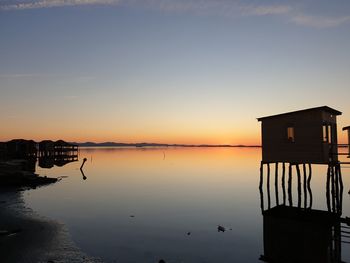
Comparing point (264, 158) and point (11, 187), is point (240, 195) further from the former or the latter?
point (11, 187)

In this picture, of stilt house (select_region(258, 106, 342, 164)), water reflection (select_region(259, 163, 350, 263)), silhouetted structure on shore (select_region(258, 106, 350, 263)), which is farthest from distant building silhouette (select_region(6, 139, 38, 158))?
water reflection (select_region(259, 163, 350, 263))

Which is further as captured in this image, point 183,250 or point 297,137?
point 297,137

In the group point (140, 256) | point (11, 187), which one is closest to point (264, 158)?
point (140, 256)

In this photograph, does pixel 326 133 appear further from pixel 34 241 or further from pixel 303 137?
pixel 34 241

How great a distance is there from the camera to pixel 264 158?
30.3m

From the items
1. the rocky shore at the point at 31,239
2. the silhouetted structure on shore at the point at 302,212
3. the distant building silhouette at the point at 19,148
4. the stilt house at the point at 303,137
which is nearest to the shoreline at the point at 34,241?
the rocky shore at the point at 31,239

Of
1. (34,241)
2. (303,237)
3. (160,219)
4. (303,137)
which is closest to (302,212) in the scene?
(303,137)

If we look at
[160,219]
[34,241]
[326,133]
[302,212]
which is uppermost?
[326,133]

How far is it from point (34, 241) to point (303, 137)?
22837mm

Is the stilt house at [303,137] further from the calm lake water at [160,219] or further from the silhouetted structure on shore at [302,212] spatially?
the calm lake water at [160,219]

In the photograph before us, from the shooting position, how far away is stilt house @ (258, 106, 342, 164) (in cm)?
2612

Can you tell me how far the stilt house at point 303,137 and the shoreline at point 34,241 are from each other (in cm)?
1985

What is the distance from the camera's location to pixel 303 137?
26.8 metres

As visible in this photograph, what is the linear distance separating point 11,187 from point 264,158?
31773 millimetres
